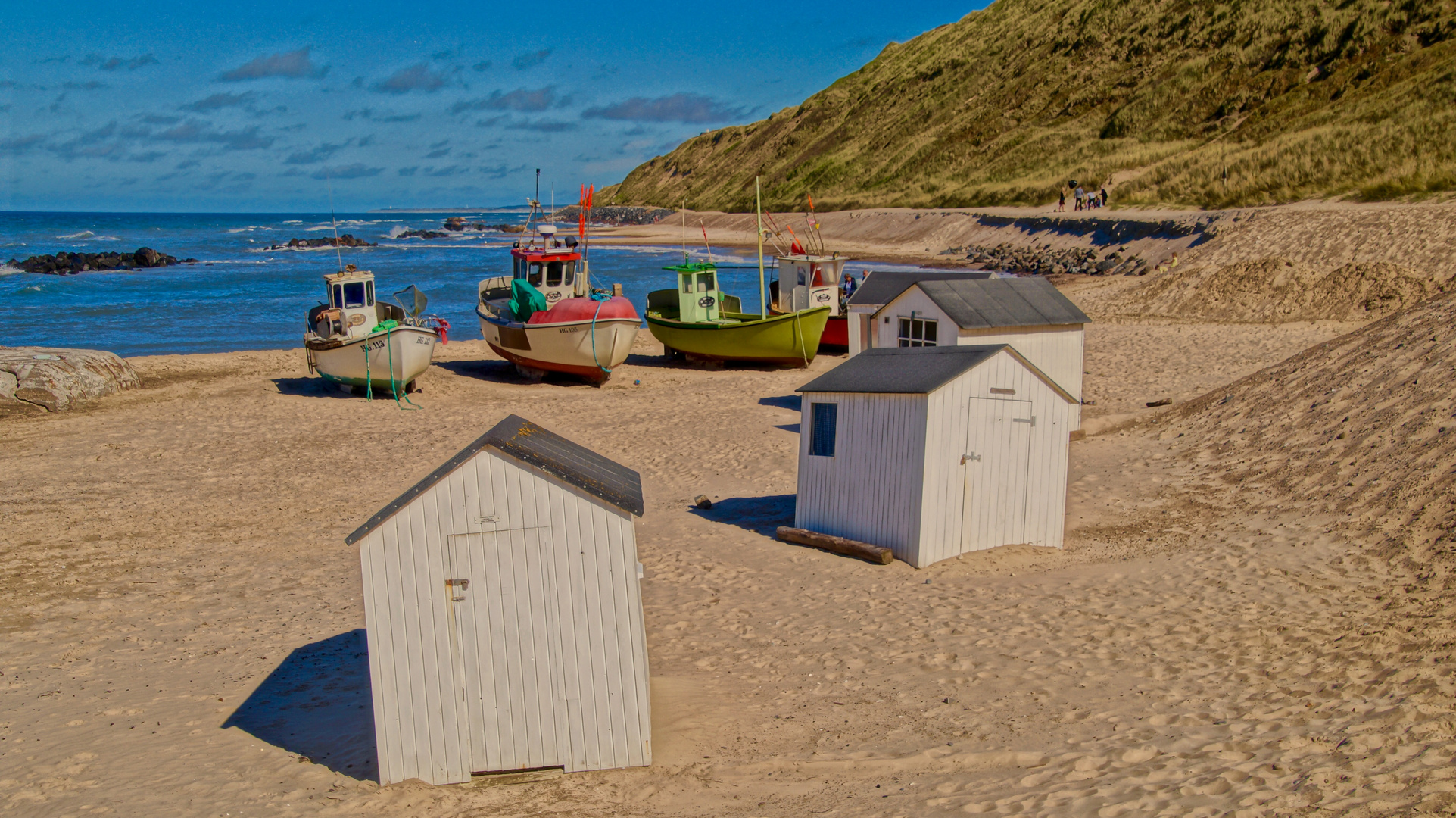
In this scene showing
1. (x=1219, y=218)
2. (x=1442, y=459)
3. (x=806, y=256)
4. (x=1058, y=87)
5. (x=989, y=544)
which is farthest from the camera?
(x=1058, y=87)

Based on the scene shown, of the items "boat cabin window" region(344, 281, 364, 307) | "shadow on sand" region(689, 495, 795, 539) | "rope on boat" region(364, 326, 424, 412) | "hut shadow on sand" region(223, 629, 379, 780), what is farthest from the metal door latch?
"boat cabin window" region(344, 281, 364, 307)

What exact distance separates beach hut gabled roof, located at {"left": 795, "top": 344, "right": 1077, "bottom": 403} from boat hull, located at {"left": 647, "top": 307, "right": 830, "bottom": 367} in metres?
11.8

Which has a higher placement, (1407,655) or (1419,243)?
(1419,243)

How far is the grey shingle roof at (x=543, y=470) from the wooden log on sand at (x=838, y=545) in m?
4.37

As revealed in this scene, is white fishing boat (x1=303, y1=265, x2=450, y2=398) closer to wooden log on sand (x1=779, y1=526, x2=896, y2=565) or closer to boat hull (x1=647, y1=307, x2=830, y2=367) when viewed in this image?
boat hull (x1=647, y1=307, x2=830, y2=367)

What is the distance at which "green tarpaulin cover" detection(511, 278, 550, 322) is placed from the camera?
25.3 metres

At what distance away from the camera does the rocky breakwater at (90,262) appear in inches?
2334

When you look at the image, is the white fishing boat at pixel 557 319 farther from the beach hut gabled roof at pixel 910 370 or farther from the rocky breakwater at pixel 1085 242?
the rocky breakwater at pixel 1085 242

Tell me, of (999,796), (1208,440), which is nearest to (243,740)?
(999,796)

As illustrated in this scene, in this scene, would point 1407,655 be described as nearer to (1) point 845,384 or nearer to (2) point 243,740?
(1) point 845,384

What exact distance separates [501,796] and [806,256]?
21.1 meters

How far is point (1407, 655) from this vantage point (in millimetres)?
7598

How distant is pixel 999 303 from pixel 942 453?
6.01m

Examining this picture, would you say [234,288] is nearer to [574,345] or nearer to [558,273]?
[558,273]
